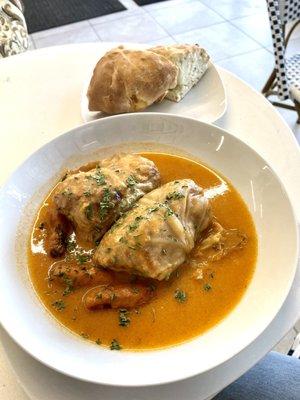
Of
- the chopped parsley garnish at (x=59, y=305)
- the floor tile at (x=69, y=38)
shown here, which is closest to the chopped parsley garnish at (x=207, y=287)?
the chopped parsley garnish at (x=59, y=305)

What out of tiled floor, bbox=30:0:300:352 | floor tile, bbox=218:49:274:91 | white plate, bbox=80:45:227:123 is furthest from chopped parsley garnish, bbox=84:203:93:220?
tiled floor, bbox=30:0:300:352

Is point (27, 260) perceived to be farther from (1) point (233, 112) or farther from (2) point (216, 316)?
(1) point (233, 112)

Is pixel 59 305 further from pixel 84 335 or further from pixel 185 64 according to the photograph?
pixel 185 64

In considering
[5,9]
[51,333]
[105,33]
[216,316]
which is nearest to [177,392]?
[216,316]

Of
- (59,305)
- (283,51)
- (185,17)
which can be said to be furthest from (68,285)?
(185,17)

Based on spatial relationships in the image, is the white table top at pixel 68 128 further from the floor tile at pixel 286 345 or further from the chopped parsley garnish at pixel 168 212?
the floor tile at pixel 286 345

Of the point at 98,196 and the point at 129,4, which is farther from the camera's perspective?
the point at 129,4

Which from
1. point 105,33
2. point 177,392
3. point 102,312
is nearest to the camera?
point 177,392
